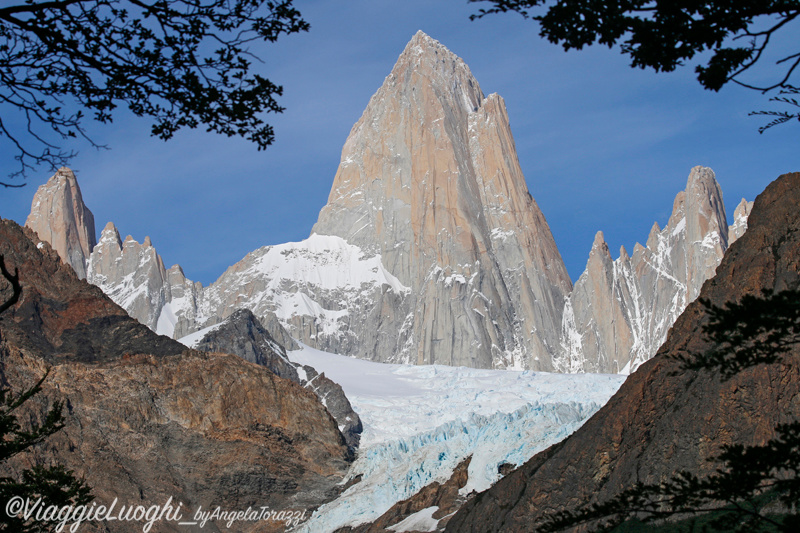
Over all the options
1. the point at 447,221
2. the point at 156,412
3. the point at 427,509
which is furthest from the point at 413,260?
the point at 427,509

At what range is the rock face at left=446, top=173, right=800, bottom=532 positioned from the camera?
39.3 metres

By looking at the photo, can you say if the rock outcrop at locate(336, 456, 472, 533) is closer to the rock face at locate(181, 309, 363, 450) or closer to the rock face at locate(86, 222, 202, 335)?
the rock face at locate(181, 309, 363, 450)

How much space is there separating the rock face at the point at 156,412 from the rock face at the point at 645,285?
6849 centimetres

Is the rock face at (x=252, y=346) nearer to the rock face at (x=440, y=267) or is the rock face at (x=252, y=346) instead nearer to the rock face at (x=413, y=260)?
the rock face at (x=440, y=267)

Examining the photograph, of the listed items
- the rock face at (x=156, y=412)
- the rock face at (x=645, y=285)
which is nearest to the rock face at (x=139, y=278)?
the rock face at (x=645, y=285)

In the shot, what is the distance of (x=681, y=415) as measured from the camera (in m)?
43.8

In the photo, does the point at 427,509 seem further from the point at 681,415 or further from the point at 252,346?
the point at 252,346

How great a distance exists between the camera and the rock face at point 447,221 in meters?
160

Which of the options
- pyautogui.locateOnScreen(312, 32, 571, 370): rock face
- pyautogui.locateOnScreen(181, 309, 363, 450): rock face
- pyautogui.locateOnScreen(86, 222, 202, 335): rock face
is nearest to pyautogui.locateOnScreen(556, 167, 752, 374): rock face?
pyautogui.locateOnScreen(312, 32, 571, 370): rock face

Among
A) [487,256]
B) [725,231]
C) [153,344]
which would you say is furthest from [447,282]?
[153,344]

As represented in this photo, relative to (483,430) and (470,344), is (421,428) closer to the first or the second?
(483,430)

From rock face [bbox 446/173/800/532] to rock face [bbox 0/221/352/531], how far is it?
140 feet

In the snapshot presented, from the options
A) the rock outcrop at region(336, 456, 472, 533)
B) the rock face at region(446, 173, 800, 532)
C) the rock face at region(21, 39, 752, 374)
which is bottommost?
the rock outcrop at region(336, 456, 472, 533)

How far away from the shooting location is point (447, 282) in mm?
162375
